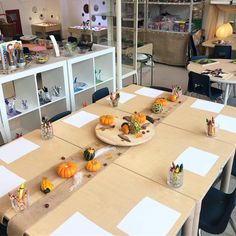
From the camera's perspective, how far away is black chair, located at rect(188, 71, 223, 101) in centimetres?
367

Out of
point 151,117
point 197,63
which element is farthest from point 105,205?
point 197,63

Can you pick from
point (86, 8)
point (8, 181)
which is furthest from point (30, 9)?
point (8, 181)

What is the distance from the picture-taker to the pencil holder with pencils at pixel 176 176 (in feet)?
5.17

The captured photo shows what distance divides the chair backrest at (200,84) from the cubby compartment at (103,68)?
1097mm

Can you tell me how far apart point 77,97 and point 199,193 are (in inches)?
96.7

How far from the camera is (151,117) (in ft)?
7.84

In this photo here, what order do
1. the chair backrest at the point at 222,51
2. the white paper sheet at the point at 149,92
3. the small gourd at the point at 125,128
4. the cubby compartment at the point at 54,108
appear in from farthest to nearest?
the chair backrest at the point at 222,51
the cubby compartment at the point at 54,108
the white paper sheet at the point at 149,92
the small gourd at the point at 125,128

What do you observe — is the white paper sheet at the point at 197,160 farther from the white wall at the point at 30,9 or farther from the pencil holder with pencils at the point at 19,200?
the white wall at the point at 30,9

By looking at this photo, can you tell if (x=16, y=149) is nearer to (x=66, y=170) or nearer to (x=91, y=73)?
(x=66, y=170)

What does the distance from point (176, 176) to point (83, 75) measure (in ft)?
7.65

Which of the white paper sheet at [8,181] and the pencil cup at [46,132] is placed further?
the pencil cup at [46,132]

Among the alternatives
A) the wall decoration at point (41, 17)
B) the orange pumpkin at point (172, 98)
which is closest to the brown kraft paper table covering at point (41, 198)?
the orange pumpkin at point (172, 98)

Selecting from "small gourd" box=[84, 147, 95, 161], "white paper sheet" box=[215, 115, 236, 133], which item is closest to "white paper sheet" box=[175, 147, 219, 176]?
"white paper sheet" box=[215, 115, 236, 133]

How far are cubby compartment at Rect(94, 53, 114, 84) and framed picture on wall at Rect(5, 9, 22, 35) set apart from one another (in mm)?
4519
